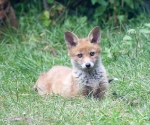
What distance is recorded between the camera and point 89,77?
7.14 metres

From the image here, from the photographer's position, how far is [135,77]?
23.3 feet

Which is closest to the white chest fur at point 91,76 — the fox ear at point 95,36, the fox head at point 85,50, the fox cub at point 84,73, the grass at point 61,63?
the fox cub at point 84,73

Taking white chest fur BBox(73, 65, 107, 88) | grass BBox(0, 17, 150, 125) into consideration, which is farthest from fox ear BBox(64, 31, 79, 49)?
→ grass BBox(0, 17, 150, 125)

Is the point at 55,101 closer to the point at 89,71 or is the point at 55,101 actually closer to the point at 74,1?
the point at 89,71

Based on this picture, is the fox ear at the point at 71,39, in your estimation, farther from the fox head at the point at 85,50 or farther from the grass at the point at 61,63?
the grass at the point at 61,63

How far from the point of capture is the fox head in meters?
7.00

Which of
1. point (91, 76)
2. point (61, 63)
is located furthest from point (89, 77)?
point (61, 63)

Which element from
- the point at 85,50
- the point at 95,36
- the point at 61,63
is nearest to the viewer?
the point at 85,50

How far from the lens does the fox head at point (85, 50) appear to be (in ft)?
23.0

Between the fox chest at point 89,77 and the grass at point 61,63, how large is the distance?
0.81ft

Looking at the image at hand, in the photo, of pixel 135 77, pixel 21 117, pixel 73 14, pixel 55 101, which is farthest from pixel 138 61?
pixel 73 14

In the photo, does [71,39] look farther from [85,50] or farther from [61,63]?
[61,63]

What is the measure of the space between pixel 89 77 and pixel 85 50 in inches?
15.2

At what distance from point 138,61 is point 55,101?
1.87 meters
